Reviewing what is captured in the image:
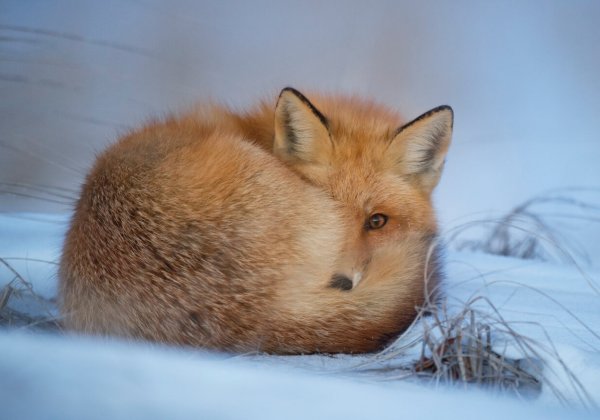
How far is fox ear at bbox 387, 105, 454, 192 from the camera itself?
1.22 meters

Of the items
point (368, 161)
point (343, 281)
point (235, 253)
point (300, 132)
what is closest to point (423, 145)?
point (368, 161)

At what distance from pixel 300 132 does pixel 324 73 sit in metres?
0.65

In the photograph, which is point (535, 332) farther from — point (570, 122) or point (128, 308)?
point (570, 122)

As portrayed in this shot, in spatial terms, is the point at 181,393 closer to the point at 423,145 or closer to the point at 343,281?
the point at 343,281

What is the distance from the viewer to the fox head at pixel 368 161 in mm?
1141

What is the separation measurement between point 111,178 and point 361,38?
1050 mm

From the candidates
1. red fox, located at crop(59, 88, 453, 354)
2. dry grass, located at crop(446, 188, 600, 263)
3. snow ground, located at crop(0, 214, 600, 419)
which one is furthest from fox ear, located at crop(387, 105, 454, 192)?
dry grass, located at crop(446, 188, 600, 263)

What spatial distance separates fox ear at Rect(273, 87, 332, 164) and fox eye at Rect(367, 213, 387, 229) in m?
0.14

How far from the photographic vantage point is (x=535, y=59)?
1970 millimetres

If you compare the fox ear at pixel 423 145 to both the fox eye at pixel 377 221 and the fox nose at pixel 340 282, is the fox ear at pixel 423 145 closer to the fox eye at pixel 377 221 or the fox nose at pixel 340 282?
the fox eye at pixel 377 221

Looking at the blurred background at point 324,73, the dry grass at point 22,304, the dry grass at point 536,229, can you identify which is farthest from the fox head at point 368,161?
the dry grass at point 536,229

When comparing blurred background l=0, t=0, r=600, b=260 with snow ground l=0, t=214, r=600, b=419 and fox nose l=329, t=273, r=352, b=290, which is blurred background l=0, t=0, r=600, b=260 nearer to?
fox nose l=329, t=273, r=352, b=290

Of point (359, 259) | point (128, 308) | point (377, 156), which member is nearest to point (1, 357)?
point (128, 308)

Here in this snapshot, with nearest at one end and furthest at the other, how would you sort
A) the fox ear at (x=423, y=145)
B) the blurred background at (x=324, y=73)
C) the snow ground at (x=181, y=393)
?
the snow ground at (x=181, y=393) → the fox ear at (x=423, y=145) → the blurred background at (x=324, y=73)
